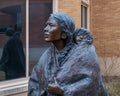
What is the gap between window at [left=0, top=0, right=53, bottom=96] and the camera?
29.9 feet

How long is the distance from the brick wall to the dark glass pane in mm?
7578

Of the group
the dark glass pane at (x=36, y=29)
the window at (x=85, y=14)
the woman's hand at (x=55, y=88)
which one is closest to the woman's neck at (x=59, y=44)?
the woman's hand at (x=55, y=88)

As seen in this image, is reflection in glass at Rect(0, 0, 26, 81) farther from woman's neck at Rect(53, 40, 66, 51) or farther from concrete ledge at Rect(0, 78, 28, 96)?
woman's neck at Rect(53, 40, 66, 51)

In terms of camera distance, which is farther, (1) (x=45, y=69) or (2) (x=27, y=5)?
(2) (x=27, y=5)

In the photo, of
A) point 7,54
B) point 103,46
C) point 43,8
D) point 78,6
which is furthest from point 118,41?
point 7,54

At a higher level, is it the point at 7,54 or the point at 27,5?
the point at 27,5

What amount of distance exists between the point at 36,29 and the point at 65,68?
22.3ft

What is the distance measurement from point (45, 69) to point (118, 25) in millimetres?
14527

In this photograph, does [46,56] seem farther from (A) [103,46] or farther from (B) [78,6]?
(A) [103,46]

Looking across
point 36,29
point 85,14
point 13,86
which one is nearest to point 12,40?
point 36,29

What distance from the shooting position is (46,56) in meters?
3.25

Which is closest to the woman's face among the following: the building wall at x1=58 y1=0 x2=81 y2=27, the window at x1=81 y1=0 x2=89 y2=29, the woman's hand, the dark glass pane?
the woman's hand

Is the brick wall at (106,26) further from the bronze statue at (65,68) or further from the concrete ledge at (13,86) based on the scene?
the bronze statue at (65,68)

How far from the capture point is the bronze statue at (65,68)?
304 cm
